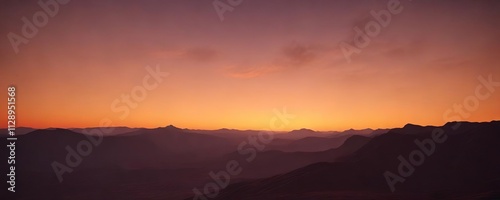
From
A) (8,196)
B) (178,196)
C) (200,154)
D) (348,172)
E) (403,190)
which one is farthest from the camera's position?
(200,154)

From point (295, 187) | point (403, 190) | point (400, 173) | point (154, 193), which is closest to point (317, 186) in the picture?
point (295, 187)

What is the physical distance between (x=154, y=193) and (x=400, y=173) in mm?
48321

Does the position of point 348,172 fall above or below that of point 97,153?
below

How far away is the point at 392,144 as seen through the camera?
212 feet

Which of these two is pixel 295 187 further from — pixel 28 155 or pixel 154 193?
pixel 28 155

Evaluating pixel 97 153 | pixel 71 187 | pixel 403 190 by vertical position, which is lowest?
pixel 403 190

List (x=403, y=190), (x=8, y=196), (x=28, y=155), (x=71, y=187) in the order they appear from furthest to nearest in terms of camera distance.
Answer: (x=28, y=155), (x=71, y=187), (x=8, y=196), (x=403, y=190)

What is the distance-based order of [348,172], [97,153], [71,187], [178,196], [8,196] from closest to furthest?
[348,172], [178,196], [8,196], [71,187], [97,153]

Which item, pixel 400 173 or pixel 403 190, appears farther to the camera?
pixel 400 173

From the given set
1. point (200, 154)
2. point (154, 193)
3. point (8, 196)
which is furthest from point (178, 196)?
point (200, 154)

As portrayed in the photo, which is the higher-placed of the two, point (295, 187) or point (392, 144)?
point (392, 144)

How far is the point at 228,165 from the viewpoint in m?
112

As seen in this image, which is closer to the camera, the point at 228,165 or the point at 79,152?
the point at 228,165

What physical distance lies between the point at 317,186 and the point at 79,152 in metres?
114
